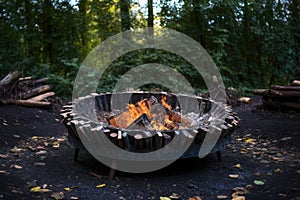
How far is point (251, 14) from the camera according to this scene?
9.40 m

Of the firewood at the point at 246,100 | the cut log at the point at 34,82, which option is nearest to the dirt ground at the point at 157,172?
the cut log at the point at 34,82

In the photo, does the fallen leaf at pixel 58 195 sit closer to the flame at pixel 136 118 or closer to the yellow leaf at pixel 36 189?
the yellow leaf at pixel 36 189

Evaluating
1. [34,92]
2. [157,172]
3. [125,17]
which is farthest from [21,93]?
[157,172]

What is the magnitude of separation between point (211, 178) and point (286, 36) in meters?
6.84

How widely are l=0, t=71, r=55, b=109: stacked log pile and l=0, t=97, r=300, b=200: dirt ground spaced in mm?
1009

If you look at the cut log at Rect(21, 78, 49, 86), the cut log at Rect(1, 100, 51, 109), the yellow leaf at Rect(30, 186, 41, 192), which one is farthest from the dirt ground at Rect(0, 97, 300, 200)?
the cut log at Rect(21, 78, 49, 86)

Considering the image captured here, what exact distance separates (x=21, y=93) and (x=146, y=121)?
375 cm

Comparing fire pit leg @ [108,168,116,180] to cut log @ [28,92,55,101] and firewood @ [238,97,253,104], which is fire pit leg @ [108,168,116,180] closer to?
cut log @ [28,92,55,101]

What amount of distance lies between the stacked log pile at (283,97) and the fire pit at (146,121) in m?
2.29

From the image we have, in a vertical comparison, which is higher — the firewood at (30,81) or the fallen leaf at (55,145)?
the firewood at (30,81)

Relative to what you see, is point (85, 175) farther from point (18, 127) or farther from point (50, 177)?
point (18, 127)

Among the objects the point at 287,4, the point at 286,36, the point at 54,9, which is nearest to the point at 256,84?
the point at 286,36

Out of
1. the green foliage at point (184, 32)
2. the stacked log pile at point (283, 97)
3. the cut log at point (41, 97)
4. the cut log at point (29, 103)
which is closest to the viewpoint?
the cut log at point (29, 103)

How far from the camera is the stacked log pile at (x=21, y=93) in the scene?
6484 millimetres
